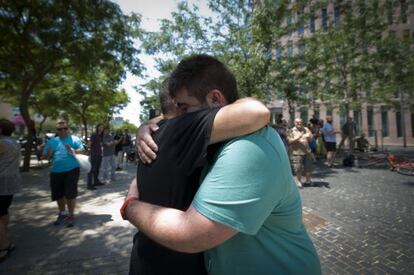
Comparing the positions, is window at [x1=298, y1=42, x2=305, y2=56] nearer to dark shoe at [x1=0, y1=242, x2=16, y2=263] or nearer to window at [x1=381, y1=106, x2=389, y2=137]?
dark shoe at [x1=0, y1=242, x2=16, y2=263]

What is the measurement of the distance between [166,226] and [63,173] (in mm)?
4988

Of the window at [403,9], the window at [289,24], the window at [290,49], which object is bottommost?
the window at [290,49]

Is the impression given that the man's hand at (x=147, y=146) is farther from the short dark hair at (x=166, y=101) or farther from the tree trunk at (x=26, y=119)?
the tree trunk at (x=26, y=119)

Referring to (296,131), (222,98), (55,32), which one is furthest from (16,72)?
(222,98)

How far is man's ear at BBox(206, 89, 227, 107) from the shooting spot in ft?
3.89

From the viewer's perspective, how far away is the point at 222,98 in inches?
47.9

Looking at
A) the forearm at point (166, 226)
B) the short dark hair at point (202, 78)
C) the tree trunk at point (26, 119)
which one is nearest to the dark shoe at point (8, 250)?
the forearm at point (166, 226)

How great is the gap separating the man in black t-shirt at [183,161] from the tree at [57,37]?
11.2 meters

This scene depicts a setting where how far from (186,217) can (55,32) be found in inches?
482

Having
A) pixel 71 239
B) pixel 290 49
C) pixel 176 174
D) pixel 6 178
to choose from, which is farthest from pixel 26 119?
pixel 176 174

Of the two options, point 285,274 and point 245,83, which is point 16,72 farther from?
point 285,274

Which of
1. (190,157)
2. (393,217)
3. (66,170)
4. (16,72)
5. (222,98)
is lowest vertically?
(393,217)

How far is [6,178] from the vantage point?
4.15m

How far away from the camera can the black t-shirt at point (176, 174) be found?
987 mm
